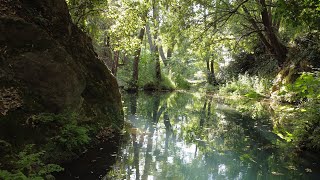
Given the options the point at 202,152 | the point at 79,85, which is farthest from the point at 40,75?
the point at 202,152

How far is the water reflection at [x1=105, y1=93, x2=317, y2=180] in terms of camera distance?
5.69 metres

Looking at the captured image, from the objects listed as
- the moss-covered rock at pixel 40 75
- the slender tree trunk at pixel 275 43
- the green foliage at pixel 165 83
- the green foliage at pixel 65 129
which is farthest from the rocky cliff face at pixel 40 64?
the green foliage at pixel 165 83

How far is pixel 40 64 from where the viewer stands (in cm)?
597

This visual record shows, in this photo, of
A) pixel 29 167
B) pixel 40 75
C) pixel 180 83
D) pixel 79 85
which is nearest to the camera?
pixel 29 167

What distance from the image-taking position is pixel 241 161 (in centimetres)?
657

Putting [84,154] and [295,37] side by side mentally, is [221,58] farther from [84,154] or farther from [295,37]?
[84,154]

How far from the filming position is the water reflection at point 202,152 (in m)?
5.69

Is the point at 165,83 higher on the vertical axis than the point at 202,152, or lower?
higher

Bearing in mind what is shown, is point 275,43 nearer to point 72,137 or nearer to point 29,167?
point 72,137

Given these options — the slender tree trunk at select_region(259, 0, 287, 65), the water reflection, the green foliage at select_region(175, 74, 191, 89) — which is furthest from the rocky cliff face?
the green foliage at select_region(175, 74, 191, 89)

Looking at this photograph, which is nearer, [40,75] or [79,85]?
[40,75]

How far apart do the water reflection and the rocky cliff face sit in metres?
1.59

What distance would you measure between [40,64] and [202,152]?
407 centimetres

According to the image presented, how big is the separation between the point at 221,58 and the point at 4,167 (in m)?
27.3
